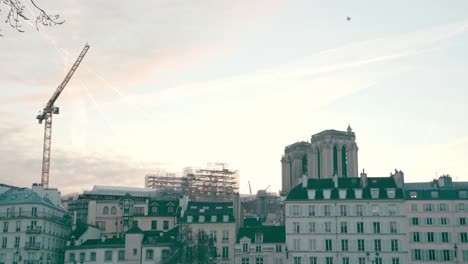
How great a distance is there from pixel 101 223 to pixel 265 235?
123 feet

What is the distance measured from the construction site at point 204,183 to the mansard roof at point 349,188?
7791cm

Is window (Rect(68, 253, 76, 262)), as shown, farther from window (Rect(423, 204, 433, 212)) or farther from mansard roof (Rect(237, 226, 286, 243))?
window (Rect(423, 204, 433, 212))

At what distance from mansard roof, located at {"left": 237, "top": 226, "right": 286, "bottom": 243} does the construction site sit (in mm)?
75030

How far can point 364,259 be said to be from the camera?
99188 mm

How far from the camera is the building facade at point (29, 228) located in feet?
344

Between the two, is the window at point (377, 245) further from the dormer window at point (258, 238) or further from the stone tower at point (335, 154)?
the stone tower at point (335, 154)

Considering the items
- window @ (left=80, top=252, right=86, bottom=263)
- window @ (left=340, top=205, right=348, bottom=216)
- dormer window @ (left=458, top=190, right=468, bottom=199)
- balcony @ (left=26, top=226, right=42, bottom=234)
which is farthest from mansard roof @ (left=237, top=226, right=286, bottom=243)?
balcony @ (left=26, top=226, right=42, bottom=234)

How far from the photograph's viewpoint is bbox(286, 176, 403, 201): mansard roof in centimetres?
10251

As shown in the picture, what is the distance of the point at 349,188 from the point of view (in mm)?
104062

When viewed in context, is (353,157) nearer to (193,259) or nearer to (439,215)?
(439,215)

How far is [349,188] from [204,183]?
88.0 metres

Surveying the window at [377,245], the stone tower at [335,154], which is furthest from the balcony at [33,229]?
the stone tower at [335,154]

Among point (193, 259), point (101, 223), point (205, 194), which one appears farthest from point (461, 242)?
point (205, 194)

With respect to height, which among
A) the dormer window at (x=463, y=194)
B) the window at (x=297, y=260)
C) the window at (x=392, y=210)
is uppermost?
the dormer window at (x=463, y=194)
